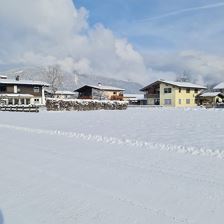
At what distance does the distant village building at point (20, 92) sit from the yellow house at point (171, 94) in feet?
88.3

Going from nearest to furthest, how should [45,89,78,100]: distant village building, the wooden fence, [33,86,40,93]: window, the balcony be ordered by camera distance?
the wooden fence, [33,86,40,93]: window, the balcony, [45,89,78,100]: distant village building

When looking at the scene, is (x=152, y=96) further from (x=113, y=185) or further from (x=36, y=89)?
(x=113, y=185)

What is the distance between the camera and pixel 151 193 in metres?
4.66

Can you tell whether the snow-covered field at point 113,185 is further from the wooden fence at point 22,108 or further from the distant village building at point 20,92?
the distant village building at point 20,92

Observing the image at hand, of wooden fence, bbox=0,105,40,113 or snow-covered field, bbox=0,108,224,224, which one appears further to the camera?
wooden fence, bbox=0,105,40,113

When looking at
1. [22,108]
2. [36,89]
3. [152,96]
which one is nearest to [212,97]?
[152,96]

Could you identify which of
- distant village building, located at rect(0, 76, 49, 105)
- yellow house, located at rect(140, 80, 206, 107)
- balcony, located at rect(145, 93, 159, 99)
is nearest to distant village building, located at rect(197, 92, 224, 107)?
yellow house, located at rect(140, 80, 206, 107)

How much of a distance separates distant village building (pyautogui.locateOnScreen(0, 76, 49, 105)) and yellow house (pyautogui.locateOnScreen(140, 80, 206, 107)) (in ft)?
88.3

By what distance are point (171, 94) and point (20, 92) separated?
117 ft

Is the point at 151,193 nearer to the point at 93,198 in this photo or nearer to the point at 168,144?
the point at 93,198

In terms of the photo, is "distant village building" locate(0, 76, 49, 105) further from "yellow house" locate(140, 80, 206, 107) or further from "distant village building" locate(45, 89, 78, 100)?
"yellow house" locate(140, 80, 206, 107)

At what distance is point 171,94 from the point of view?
2616 inches

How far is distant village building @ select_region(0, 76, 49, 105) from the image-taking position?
6278 centimetres

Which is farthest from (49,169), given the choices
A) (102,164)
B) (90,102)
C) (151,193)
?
(90,102)
